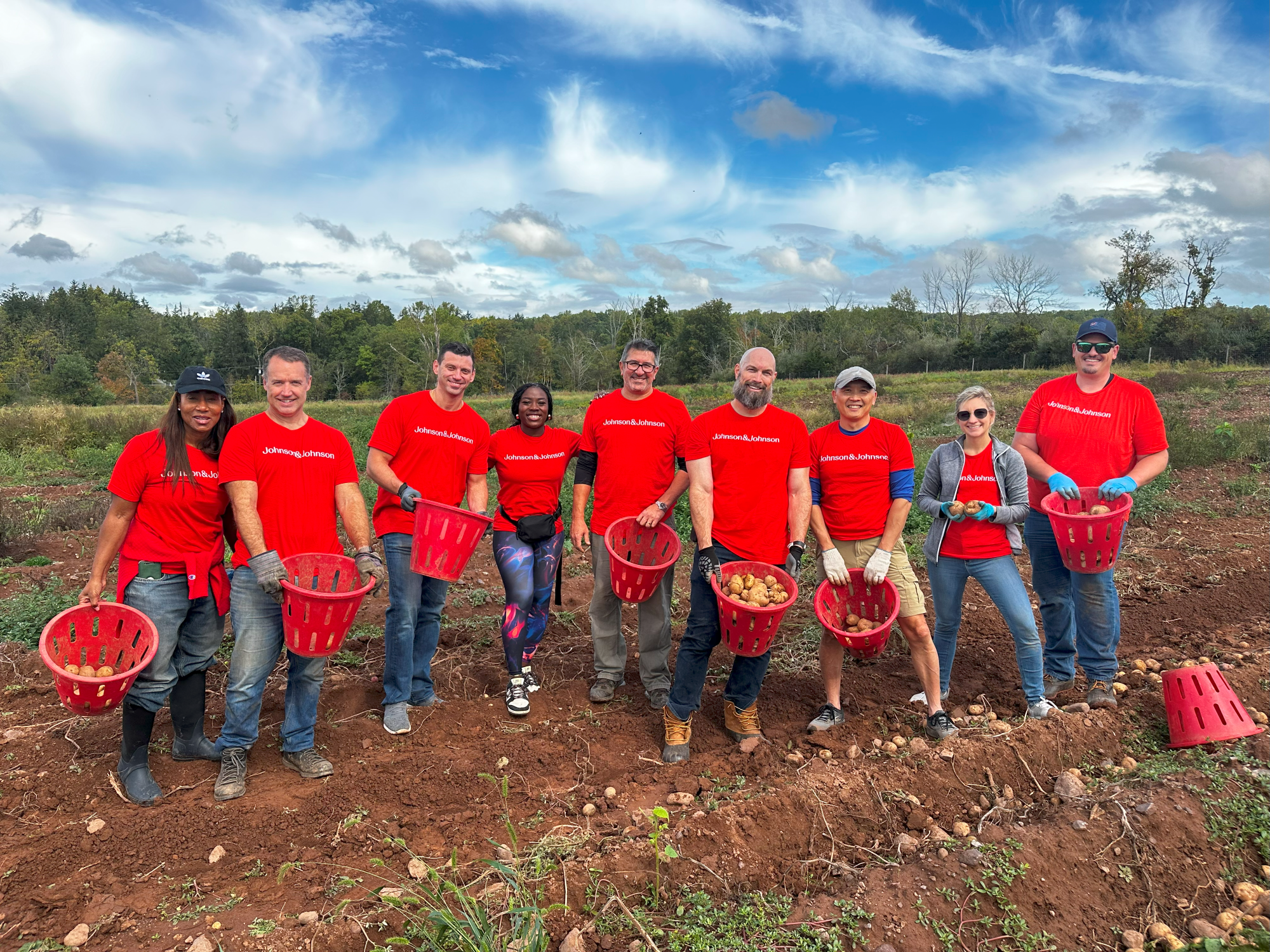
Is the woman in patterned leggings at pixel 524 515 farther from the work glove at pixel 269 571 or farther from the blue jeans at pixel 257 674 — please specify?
the work glove at pixel 269 571

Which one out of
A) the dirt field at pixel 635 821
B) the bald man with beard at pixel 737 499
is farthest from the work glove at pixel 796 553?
the dirt field at pixel 635 821

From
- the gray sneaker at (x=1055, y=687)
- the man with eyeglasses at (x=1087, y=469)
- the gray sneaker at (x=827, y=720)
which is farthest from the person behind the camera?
the gray sneaker at (x=1055, y=687)

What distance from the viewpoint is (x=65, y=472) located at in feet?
47.0

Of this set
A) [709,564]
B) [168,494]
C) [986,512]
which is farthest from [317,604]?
[986,512]

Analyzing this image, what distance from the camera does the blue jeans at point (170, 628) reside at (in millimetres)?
3295

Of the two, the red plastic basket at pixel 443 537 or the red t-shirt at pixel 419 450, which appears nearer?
the red plastic basket at pixel 443 537

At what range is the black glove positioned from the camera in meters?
3.57

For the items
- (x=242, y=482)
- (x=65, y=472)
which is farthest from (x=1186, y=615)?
(x=65, y=472)

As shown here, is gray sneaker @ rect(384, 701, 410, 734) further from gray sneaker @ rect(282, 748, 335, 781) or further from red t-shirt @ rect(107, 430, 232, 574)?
red t-shirt @ rect(107, 430, 232, 574)

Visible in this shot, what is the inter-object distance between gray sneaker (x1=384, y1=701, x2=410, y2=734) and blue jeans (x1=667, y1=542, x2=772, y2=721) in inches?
56.1

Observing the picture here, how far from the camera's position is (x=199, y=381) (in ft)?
11.0

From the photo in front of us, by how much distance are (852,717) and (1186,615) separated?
331cm

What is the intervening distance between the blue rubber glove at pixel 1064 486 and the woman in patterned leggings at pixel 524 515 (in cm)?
266

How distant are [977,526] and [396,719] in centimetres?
323
